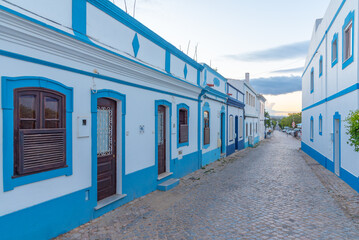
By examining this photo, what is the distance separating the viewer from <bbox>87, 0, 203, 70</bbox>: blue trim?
5.37 meters

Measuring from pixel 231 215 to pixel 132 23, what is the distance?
5320mm

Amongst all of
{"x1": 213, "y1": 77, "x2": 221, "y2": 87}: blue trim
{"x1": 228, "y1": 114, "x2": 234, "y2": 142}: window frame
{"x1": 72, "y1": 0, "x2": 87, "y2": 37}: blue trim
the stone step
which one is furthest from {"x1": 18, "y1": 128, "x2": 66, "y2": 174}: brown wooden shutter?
{"x1": 228, "y1": 114, "x2": 234, "y2": 142}: window frame

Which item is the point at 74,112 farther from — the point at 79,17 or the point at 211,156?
the point at 211,156

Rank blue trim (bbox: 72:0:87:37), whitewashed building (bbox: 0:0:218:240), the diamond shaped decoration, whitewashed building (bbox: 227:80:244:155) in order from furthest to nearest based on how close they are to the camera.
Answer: whitewashed building (bbox: 227:80:244:155) < the diamond shaped decoration < blue trim (bbox: 72:0:87:37) < whitewashed building (bbox: 0:0:218:240)

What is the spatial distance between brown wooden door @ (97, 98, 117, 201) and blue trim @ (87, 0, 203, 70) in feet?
6.60

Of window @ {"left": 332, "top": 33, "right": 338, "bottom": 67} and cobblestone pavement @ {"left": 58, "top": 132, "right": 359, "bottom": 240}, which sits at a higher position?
window @ {"left": 332, "top": 33, "right": 338, "bottom": 67}

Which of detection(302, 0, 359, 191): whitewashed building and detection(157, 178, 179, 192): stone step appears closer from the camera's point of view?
detection(157, 178, 179, 192): stone step

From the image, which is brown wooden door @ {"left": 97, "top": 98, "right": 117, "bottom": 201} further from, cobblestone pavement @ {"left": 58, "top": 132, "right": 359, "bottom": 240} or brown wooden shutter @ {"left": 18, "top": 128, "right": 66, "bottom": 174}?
brown wooden shutter @ {"left": 18, "top": 128, "right": 66, "bottom": 174}

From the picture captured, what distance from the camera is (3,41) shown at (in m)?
3.52

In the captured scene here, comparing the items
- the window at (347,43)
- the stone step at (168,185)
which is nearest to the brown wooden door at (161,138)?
the stone step at (168,185)

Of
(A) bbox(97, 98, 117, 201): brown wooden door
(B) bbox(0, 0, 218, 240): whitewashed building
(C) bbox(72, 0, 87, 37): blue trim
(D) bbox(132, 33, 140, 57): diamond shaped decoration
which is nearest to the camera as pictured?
(B) bbox(0, 0, 218, 240): whitewashed building

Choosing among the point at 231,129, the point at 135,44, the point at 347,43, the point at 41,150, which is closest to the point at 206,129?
the point at 231,129

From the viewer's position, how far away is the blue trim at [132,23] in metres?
5.37

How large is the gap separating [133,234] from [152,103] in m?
3.85
